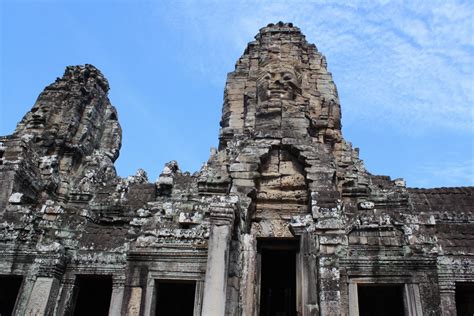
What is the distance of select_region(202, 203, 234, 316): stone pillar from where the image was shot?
8.27m

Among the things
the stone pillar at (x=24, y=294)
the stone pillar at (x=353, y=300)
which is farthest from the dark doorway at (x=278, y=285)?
the stone pillar at (x=24, y=294)

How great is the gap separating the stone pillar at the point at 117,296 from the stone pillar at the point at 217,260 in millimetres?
3069

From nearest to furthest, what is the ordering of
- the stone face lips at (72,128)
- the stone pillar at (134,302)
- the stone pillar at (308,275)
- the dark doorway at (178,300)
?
the stone pillar at (308,275)
the stone pillar at (134,302)
the dark doorway at (178,300)
the stone face lips at (72,128)

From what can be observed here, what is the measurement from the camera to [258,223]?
10.9 metres

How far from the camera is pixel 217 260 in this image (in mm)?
8617

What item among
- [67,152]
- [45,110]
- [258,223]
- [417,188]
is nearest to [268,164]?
[258,223]

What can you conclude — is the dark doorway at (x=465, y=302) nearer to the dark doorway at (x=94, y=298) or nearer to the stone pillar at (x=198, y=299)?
the stone pillar at (x=198, y=299)

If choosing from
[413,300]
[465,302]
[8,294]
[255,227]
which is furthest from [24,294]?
[465,302]

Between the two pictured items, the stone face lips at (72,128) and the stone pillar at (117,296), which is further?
the stone face lips at (72,128)

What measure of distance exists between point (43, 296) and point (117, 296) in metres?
1.86

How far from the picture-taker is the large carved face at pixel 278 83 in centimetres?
1312

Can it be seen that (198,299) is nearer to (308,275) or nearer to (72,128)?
(308,275)

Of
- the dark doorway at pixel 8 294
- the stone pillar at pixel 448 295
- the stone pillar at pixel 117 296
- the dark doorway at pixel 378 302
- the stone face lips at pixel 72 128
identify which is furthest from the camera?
the stone face lips at pixel 72 128

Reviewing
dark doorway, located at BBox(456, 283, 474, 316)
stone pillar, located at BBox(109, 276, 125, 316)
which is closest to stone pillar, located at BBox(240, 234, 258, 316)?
Result: stone pillar, located at BBox(109, 276, 125, 316)
